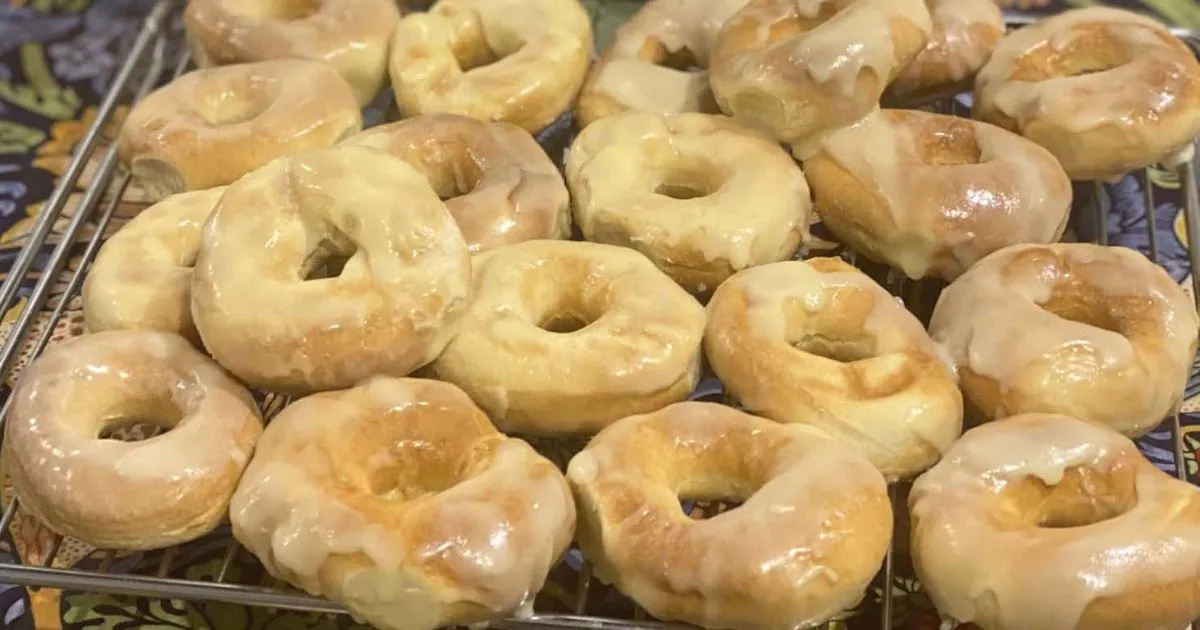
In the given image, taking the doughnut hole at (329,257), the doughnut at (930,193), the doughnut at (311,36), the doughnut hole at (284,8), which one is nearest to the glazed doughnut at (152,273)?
the doughnut hole at (329,257)

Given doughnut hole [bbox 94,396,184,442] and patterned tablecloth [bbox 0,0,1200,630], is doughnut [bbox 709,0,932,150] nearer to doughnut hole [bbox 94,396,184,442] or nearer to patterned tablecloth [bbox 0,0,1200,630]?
patterned tablecloth [bbox 0,0,1200,630]

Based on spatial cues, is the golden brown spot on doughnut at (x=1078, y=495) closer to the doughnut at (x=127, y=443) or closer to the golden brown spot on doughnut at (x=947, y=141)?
the golden brown spot on doughnut at (x=947, y=141)

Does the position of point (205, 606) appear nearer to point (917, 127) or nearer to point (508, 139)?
point (508, 139)

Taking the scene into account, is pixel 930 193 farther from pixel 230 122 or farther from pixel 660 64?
pixel 230 122

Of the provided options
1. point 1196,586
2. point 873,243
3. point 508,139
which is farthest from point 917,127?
point 1196,586

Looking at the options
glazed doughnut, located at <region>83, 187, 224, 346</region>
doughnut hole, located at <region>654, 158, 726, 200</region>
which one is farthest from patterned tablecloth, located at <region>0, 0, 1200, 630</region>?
doughnut hole, located at <region>654, 158, 726, 200</region>
